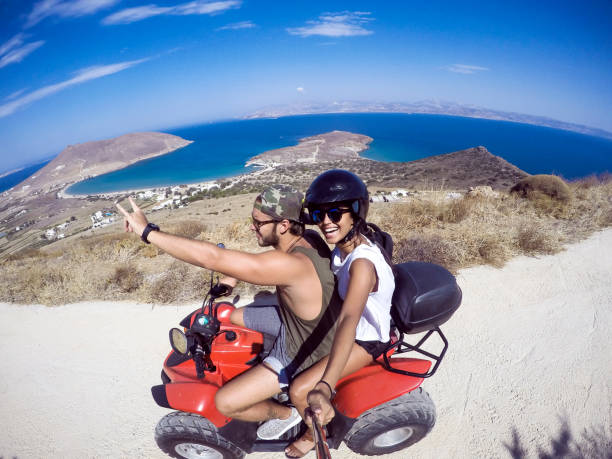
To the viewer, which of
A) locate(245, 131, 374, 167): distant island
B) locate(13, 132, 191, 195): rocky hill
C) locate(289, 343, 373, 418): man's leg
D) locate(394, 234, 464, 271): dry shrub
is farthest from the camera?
locate(13, 132, 191, 195): rocky hill

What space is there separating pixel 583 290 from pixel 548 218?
3333 mm

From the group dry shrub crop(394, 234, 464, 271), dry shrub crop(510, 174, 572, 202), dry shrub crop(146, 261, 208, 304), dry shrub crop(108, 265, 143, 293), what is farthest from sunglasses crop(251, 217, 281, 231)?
dry shrub crop(510, 174, 572, 202)

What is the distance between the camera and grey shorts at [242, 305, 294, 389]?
2.09 m

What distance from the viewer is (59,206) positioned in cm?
6775

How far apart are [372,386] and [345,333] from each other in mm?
757

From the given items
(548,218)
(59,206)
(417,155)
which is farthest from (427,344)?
(417,155)

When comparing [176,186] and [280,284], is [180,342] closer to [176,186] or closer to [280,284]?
[280,284]

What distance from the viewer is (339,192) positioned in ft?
6.55

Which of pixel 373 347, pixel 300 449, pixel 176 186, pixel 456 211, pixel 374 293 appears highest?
pixel 374 293

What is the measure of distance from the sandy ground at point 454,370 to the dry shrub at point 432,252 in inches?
13.2

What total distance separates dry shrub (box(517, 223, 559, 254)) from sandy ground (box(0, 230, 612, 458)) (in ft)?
1.69

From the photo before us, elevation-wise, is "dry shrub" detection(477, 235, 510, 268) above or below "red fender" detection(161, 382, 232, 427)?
above

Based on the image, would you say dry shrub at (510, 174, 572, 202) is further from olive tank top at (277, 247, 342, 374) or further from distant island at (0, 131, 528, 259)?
olive tank top at (277, 247, 342, 374)

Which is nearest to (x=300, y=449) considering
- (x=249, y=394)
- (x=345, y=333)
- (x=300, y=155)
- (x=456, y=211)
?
(x=249, y=394)
